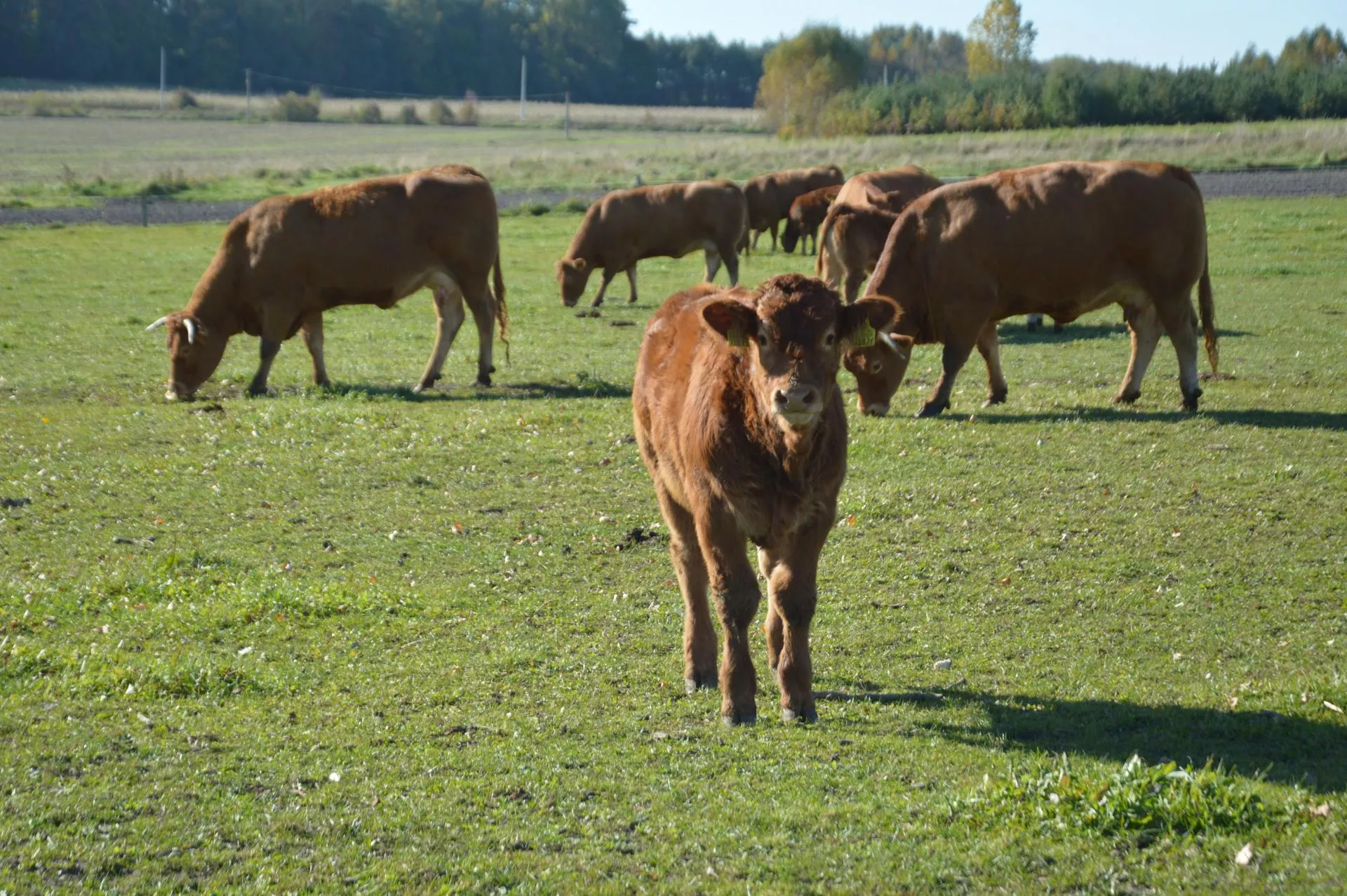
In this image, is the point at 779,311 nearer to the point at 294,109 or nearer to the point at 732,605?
the point at 732,605

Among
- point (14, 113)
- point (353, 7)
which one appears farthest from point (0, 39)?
point (353, 7)

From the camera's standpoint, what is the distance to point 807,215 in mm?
32844

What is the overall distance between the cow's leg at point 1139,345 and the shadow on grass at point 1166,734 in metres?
8.58

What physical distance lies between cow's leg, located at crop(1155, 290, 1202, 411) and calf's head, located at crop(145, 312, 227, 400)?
11.8 m

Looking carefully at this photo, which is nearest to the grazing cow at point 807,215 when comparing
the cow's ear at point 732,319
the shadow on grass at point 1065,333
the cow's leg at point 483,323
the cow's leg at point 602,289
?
the cow's leg at point 602,289

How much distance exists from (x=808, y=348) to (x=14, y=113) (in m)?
106

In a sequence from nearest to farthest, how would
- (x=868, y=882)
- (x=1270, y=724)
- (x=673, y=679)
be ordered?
(x=868, y=882)
(x=1270, y=724)
(x=673, y=679)

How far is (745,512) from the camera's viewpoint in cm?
688

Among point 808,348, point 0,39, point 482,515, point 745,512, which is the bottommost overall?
point 482,515

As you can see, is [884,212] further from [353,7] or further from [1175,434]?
[353,7]

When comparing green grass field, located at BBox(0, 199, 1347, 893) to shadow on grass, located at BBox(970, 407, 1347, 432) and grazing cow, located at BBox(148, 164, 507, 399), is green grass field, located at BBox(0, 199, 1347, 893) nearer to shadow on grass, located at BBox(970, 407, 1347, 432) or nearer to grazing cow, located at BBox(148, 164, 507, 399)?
shadow on grass, located at BBox(970, 407, 1347, 432)

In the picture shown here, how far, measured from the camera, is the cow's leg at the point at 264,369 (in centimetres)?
1788

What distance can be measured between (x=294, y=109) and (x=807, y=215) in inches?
3389

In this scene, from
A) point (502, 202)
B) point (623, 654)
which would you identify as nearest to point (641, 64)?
point (502, 202)
